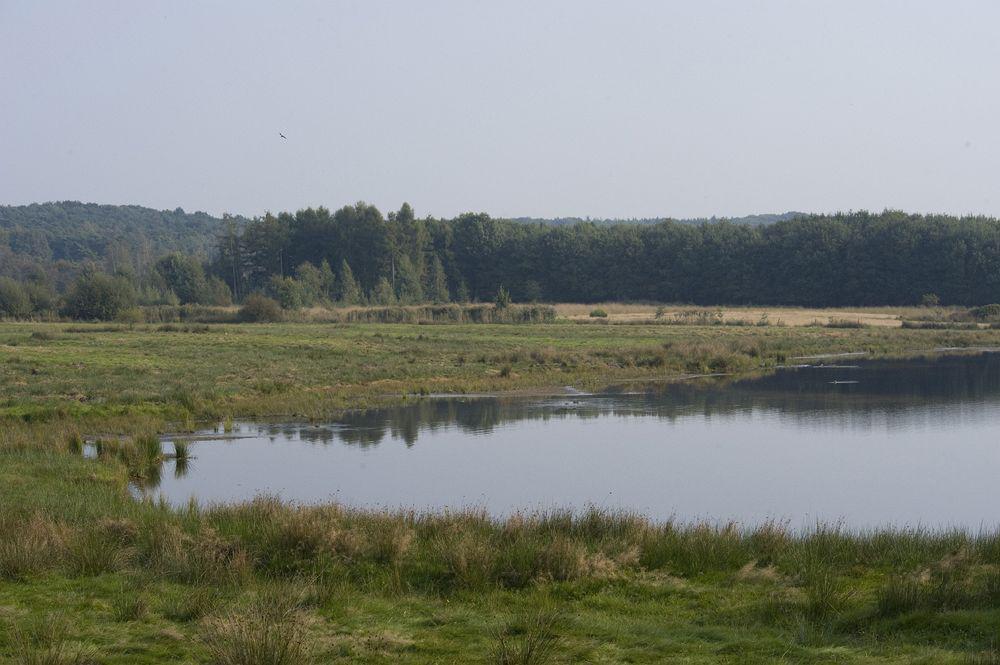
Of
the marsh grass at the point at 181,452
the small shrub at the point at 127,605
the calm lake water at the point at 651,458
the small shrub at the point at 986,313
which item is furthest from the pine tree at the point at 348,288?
the small shrub at the point at 127,605

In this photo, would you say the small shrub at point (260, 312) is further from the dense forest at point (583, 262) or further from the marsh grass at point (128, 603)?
the marsh grass at point (128, 603)

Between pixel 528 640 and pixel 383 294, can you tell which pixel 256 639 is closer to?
pixel 528 640

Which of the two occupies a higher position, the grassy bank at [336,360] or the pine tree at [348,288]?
the pine tree at [348,288]

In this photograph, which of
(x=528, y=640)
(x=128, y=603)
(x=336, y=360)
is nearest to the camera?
(x=528, y=640)

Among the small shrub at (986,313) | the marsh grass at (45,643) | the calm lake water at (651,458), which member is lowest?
the calm lake water at (651,458)

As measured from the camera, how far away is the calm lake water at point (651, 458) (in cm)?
1744

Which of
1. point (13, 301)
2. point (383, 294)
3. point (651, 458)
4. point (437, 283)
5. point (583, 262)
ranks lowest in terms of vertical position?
point (651, 458)

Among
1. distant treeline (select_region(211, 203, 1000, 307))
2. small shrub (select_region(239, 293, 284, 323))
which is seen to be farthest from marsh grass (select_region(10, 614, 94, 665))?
distant treeline (select_region(211, 203, 1000, 307))

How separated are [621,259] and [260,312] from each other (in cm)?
4795

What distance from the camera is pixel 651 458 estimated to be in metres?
22.5

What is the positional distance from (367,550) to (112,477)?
8.72 metres

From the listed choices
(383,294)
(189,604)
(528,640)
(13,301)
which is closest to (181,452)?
(189,604)

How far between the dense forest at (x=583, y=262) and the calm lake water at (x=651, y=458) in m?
60.1

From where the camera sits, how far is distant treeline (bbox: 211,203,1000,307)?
97.9m
